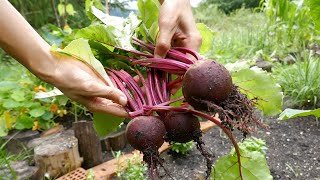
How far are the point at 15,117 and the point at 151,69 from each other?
5.02 feet

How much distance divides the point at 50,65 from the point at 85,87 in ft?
0.38

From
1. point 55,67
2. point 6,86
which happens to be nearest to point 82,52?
point 55,67

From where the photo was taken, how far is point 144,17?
1429mm

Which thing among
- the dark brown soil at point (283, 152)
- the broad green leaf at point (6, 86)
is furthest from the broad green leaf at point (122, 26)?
the broad green leaf at point (6, 86)

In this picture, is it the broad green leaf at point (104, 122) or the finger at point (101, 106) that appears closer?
the finger at point (101, 106)

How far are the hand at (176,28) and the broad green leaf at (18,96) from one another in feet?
4.61

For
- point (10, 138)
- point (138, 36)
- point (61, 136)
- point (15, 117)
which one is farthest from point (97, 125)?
point (15, 117)

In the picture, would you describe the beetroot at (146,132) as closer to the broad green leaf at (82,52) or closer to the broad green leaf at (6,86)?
the broad green leaf at (82,52)

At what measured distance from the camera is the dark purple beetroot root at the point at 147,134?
108 centimetres

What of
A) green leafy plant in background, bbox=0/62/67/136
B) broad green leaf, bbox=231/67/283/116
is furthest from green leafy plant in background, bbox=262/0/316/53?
broad green leaf, bbox=231/67/283/116

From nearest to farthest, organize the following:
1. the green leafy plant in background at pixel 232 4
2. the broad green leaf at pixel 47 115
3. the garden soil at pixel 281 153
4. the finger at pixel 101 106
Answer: the finger at pixel 101 106, the garden soil at pixel 281 153, the broad green leaf at pixel 47 115, the green leafy plant in background at pixel 232 4

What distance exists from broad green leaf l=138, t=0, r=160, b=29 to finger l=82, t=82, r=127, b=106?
0.42 meters

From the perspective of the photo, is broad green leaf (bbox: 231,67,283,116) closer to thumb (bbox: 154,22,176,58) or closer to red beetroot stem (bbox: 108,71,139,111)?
thumb (bbox: 154,22,176,58)

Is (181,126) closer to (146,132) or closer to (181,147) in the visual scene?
(146,132)
